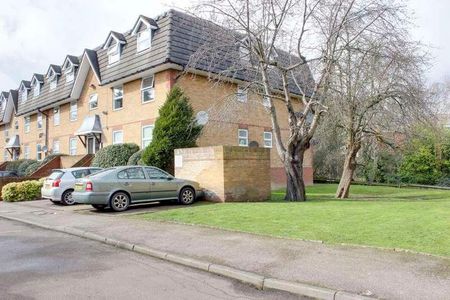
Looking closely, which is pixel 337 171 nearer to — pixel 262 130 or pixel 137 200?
pixel 262 130

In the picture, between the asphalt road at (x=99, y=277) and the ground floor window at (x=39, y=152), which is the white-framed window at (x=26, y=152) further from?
the asphalt road at (x=99, y=277)

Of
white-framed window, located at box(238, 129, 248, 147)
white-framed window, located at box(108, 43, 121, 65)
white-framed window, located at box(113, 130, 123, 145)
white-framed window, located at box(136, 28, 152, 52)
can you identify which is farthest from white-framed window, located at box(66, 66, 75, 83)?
white-framed window, located at box(238, 129, 248, 147)

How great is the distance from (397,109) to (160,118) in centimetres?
1000

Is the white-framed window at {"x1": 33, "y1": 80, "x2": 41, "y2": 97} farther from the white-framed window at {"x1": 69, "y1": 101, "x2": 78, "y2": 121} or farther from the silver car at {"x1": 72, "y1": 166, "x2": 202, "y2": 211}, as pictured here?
the silver car at {"x1": 72, "y1": 166, "x2": 202, "y2": 211}

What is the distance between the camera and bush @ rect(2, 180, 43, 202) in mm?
19094

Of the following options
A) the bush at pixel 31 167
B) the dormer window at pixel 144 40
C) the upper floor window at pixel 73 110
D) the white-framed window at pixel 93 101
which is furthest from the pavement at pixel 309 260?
the bush at pixel 31 167

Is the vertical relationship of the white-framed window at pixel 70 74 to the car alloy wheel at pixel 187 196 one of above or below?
above

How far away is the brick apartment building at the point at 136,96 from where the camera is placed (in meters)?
20.8

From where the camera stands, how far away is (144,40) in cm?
2231

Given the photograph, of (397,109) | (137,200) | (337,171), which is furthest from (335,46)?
(337,171)

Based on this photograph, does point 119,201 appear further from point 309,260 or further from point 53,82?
point 53,82

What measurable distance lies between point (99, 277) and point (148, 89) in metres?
17.2

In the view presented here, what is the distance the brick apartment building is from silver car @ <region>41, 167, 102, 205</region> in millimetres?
5953

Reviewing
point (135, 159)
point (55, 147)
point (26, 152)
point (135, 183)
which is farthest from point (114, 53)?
point (26, 152)
